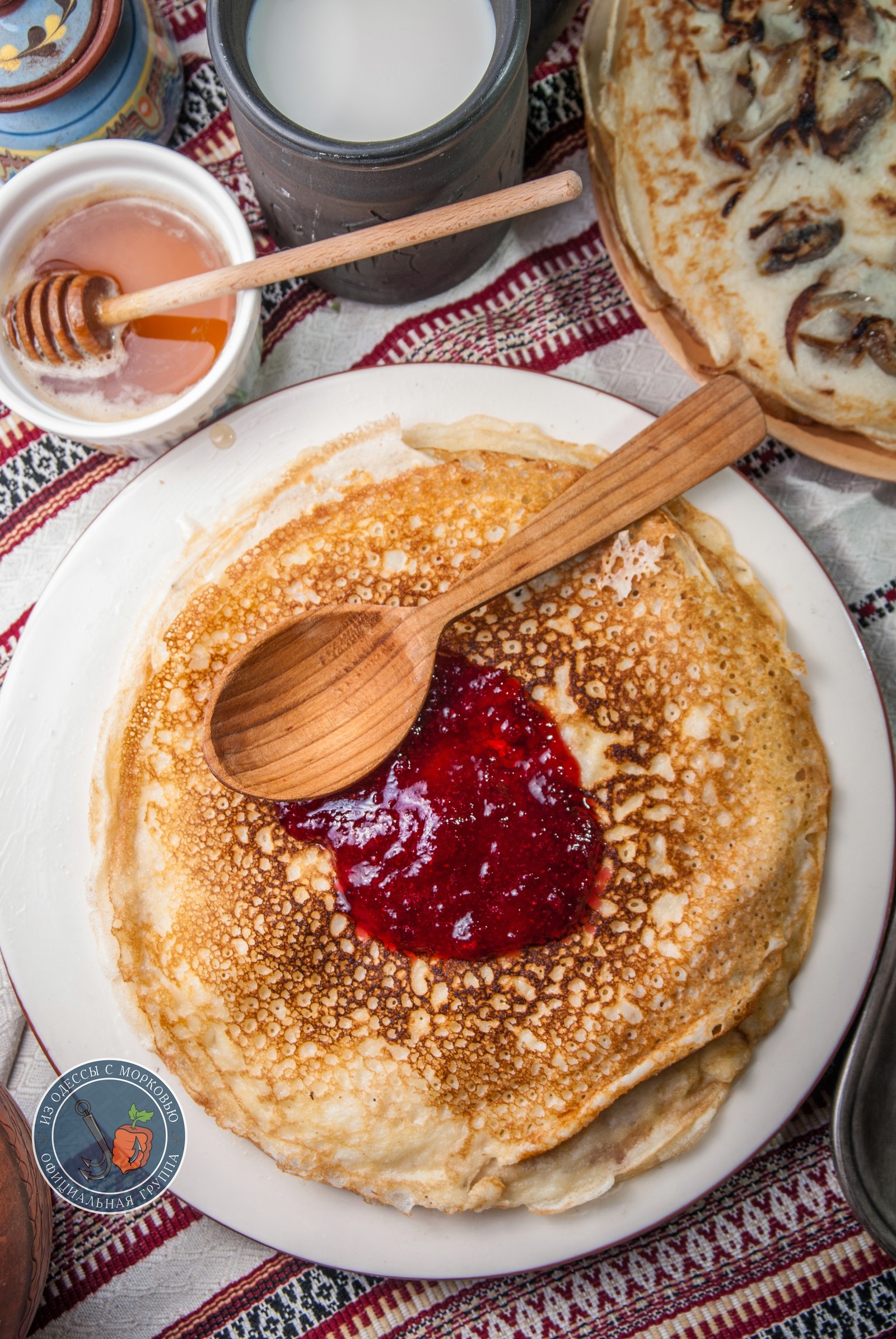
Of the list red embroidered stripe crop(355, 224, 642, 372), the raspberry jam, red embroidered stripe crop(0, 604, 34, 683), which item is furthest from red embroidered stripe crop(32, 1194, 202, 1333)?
red embroidered stripe crop(355, 224, 642, 372)

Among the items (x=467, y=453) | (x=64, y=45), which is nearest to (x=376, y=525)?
(x=467, y=453)

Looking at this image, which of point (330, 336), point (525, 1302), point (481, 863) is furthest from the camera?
point (330, 336)

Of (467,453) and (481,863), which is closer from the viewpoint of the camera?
(481,863)

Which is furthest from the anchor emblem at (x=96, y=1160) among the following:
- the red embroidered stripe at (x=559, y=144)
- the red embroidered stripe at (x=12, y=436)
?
the red embroidered stripe at (x=559, y=144)

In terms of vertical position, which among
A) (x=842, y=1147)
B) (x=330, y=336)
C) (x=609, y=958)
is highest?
(x=330, y=336)

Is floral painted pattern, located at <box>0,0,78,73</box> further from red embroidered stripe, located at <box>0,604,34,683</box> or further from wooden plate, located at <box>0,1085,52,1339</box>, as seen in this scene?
wooden plate, located at <box>0,1085,52,1339</box>

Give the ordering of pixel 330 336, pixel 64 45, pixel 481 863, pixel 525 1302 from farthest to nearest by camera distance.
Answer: pixel 330 336
pixel 525 1302
pixel 64 45
pixel 481 863

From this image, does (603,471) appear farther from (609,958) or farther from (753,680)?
(609,958)

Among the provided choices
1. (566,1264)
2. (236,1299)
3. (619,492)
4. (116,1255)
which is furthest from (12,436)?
(566,1264)
